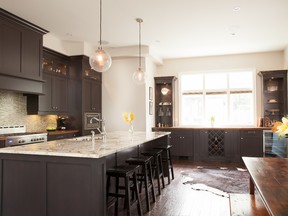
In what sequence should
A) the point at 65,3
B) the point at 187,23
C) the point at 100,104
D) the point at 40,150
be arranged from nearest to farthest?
1. the point at 40,150
2. the point at 65,3
3. the point at 187,23
4. the point at 100,104

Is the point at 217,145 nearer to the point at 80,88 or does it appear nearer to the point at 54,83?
the point at 80,88

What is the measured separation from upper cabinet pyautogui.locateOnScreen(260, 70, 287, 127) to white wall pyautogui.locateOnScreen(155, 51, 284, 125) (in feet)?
0.67

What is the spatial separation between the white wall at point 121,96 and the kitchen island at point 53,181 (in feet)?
13.6

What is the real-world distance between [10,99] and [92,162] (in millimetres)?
3633

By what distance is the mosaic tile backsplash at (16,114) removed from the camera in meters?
4.88

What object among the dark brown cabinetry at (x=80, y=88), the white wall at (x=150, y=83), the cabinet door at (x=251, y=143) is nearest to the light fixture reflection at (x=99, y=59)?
the dark brown cabinetry at (x=80, y=88)

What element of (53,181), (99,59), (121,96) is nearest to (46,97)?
(121,96)

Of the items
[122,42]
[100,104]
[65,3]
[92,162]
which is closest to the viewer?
[92,162]

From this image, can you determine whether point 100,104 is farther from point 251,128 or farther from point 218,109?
point 251,128

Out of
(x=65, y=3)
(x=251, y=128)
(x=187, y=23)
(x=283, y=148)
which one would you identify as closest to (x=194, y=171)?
(x=251, y=128)

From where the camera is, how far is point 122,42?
605cm

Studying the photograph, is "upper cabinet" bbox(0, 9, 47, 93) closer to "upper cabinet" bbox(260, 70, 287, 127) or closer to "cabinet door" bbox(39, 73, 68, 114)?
"cabinet door" bbox(39, 73, 68, 114)

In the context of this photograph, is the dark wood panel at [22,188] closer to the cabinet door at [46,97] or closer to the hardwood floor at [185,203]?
the hardwood floor at [185,203]

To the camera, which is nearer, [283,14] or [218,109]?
[283,14]
